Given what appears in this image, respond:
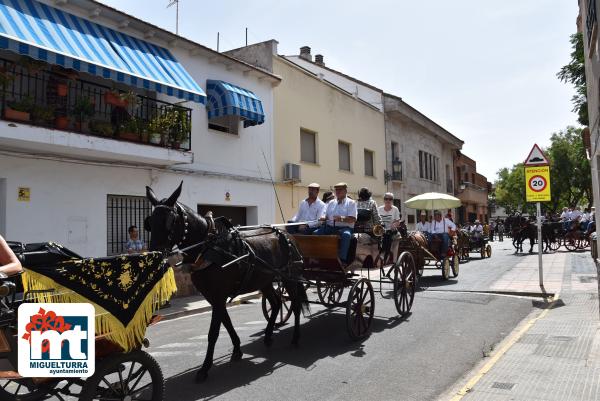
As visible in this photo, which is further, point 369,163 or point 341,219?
point 369,163

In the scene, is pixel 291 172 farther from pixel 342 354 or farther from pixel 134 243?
pixel 342 354

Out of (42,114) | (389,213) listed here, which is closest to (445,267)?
(389,213)

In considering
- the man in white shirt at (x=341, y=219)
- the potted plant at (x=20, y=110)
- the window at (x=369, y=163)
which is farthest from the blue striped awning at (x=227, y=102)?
the window at (x=369, y=163)

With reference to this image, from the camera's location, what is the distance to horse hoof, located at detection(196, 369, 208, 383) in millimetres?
5258

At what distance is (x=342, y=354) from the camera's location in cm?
628

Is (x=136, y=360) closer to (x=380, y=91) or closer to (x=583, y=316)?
(x=583, y=316)

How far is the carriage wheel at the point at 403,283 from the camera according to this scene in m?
8.25

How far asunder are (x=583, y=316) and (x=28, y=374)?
797cm

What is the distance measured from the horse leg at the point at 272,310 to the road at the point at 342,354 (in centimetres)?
15

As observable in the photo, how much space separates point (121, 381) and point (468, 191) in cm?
3724

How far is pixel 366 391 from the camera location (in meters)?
4.93

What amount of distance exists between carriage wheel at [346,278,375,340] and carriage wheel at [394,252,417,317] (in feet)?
3.10

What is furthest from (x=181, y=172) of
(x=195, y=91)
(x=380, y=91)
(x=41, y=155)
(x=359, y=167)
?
(x=380, y=91)

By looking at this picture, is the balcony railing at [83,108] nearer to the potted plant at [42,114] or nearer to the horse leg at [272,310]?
the potted plant at [42,114]
